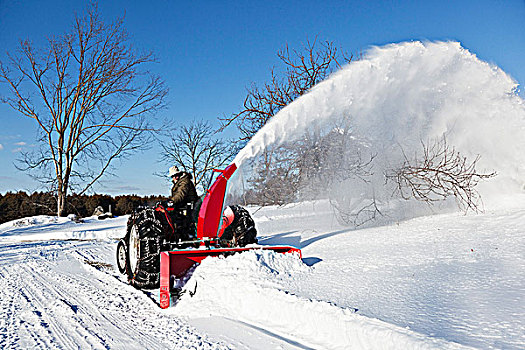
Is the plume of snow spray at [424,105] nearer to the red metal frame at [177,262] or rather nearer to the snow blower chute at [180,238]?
the snow blower chute at [180,238]

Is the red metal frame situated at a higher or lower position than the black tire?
lower

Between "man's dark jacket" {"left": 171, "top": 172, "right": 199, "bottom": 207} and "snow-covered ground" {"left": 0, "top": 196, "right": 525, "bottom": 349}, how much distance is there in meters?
1.33

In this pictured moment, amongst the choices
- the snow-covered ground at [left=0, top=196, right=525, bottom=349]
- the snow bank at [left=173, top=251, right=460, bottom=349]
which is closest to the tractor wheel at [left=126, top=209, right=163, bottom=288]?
the snow-covered ground at [left=0, top=196, right=525, bottom=349]

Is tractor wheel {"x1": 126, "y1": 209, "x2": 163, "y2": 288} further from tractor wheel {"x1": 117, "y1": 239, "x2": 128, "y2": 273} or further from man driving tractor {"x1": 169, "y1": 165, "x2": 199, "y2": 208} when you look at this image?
tractor wheel {"x1": 117, "y1": 239, "x2": 128, "y2": 273}

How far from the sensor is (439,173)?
24.7 ft

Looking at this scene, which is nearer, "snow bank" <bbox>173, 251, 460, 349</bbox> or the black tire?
"snow bank" <bbox>173, 251, 460, 349</bbox>

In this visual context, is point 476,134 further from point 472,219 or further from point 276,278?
point 276,278

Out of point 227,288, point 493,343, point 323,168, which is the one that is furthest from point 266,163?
point 493,343

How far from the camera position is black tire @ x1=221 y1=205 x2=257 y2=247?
19.4 ft

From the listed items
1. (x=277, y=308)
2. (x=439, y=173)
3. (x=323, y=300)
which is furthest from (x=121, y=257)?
(x=439, y=173)

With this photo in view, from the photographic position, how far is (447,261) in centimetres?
491

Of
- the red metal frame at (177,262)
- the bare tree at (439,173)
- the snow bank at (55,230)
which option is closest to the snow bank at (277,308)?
the red metal frame at (177,262)

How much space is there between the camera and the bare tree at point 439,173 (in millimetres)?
7152

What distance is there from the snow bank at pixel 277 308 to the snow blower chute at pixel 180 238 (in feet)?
0.79
